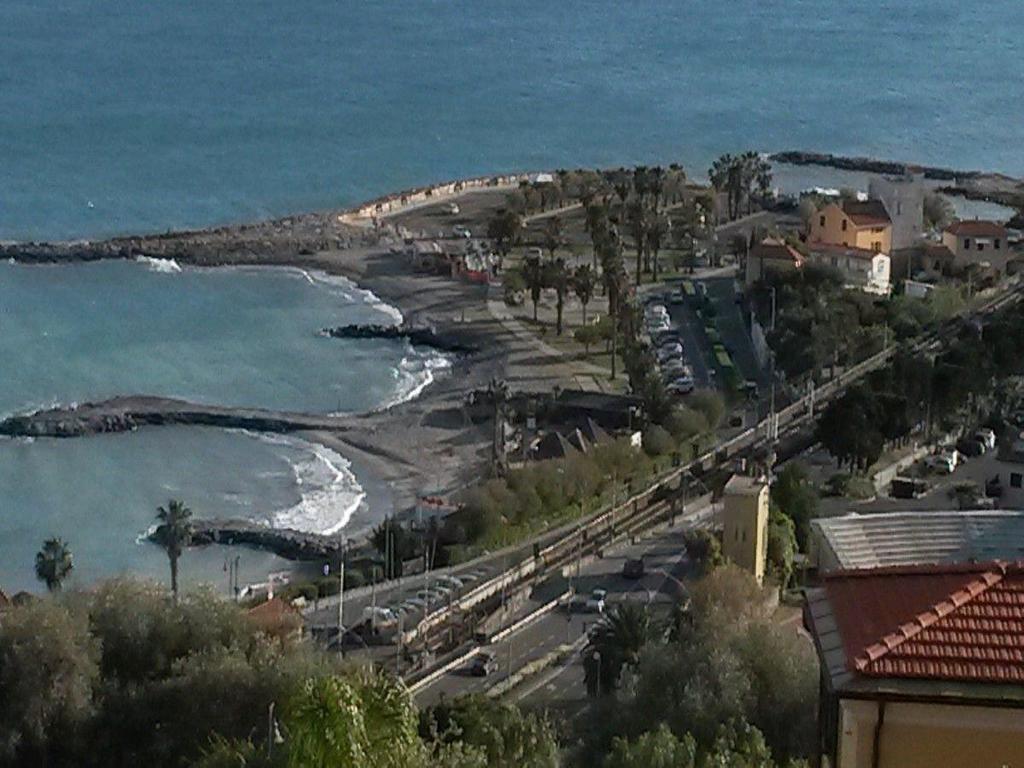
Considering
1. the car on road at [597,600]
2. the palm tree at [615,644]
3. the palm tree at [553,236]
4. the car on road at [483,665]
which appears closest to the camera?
the palm tree at [615,644]

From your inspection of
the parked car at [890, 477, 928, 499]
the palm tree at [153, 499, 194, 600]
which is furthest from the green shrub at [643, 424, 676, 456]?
the palm tree at [153, 499, 194, 600]

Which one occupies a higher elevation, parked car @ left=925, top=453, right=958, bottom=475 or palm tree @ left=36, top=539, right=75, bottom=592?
parked car @ left=925, top=453, right=958, bottom=475

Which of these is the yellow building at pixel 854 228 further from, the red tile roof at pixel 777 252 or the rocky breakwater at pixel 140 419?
the rocky breakwater at pixel 140 419

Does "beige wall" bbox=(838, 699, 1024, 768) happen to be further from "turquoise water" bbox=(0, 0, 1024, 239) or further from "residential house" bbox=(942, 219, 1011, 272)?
"turquoise water" bbox=(0, 0, 1024, 239)

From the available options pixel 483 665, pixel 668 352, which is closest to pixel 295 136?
pixel 668 352

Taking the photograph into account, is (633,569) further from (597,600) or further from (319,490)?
(319,490)

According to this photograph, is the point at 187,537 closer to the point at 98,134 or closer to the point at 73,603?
the point at 73,603

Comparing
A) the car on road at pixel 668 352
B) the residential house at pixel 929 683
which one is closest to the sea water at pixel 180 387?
the car on road at pixel 668 352
